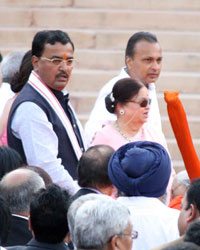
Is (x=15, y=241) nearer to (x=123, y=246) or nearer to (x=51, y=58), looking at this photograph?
(x=123, y=246)

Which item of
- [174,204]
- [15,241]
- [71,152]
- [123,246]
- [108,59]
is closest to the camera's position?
[123,246]

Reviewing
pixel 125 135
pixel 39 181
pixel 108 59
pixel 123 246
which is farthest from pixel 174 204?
pixel 108 59

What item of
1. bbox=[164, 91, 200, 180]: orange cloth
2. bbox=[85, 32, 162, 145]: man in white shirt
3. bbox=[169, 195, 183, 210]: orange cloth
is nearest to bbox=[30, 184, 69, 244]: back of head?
bbox=[164, 91, 200, 180]: orange cloth

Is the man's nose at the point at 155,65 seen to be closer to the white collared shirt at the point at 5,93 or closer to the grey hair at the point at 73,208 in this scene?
the white collared shirt at the point at 5,93

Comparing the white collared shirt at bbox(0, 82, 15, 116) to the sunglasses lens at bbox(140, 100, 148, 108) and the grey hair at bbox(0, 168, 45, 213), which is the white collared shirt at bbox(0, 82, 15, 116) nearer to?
the sunglasses lens at bbox(140, 100, 148, 108)

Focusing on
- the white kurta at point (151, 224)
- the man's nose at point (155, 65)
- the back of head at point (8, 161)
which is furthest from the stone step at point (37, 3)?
the white kurta at point (151, 224)

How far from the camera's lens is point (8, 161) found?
5.31 m

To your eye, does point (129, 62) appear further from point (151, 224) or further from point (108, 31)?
point (151, 224)

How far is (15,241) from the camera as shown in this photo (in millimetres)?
4613

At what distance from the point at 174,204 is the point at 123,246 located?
1.75 meters

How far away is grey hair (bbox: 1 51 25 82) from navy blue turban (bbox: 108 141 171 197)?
285cm

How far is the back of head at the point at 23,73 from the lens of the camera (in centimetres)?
656

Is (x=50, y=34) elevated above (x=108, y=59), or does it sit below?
above

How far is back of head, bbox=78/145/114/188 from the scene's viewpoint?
4930 millimetres
